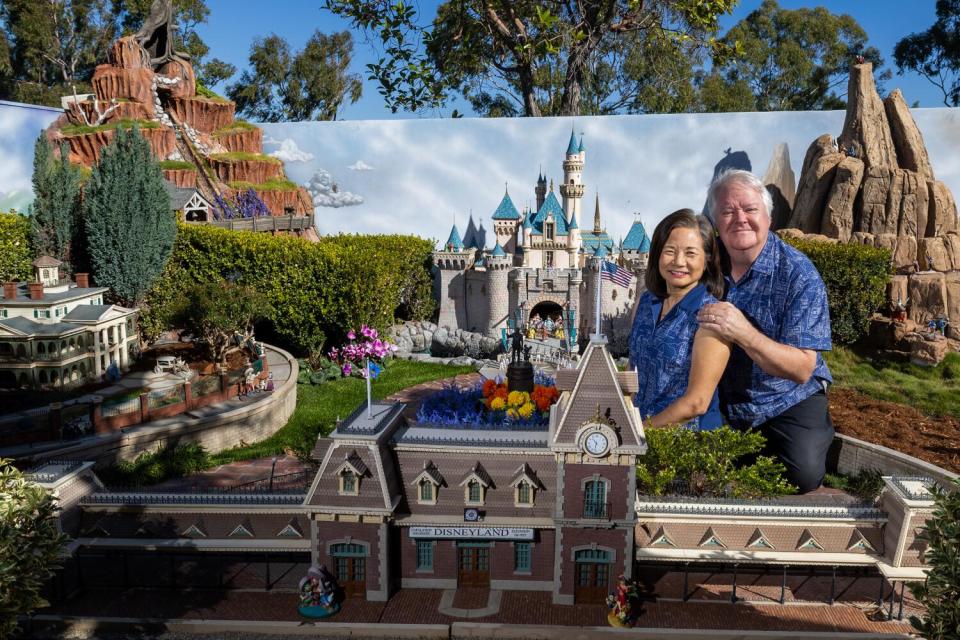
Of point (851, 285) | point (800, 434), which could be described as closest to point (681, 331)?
point (800, 434)

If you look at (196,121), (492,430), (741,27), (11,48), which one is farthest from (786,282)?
(11,48)

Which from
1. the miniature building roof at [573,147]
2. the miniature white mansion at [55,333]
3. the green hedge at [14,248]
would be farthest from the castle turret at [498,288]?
the green hedge at [14,248]

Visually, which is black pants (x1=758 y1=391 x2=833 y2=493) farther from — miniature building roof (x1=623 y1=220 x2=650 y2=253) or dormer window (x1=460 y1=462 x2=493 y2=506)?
miniature building roof (x1=623 y1=220 x2=650 y2=253)

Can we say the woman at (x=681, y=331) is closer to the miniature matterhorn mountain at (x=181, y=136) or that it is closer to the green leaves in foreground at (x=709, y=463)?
the green leaves in foreground at (x=709, y=463)

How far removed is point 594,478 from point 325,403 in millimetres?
16622

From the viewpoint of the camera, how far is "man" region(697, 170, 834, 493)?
15703 millimetres

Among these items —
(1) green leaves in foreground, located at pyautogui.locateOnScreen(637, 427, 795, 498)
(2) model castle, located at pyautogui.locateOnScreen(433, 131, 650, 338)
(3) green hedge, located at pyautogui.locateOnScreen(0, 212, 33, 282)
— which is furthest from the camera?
(2) model castle, located at pyautogui.locateOnScreen(433, 131, 650, 338)

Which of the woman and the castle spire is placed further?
the castle spire

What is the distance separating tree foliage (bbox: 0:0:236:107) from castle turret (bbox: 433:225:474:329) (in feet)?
106

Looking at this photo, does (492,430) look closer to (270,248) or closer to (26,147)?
(270,248)

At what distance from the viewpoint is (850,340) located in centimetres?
3059

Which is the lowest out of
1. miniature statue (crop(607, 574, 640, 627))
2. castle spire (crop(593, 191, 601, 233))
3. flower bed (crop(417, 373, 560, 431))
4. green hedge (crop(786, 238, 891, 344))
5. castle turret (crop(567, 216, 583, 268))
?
miniature statue (crop(607, 574, 640, 627))

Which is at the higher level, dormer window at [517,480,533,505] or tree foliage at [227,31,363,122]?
tree foliage at [227,31,363,122]

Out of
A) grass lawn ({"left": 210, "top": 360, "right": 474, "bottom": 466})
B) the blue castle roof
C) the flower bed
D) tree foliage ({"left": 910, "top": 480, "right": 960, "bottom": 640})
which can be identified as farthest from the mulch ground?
grass lawn ({"left": 210, "top": 360, "right": 474, "bottom": 466})
